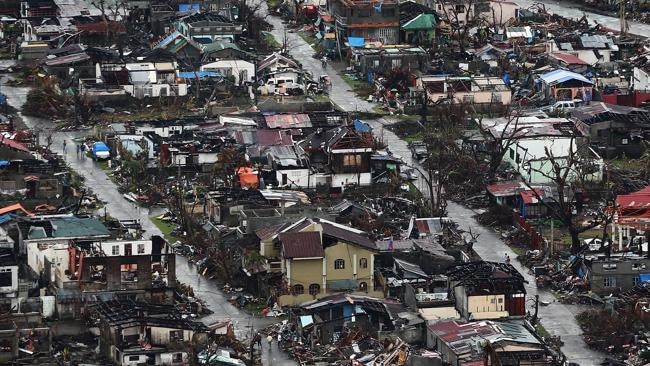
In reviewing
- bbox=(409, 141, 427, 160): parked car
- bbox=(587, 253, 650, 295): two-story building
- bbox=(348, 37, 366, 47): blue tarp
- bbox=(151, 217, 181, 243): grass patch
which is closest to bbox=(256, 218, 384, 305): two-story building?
bbox=(151, 217, 181, 243): grass patch

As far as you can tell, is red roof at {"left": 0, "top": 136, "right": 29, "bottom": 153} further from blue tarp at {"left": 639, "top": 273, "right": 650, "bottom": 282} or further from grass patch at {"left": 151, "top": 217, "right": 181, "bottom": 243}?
blue tarp at {"left": 639, "top": 273, "right": 650, "bottom": 282}

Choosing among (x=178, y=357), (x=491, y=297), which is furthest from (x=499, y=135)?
(x=178, y=357)

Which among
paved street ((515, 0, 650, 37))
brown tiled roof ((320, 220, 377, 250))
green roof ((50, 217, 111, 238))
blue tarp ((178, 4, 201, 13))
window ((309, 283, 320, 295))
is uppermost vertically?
brown tiled roof ((320, 220, 377, 250))

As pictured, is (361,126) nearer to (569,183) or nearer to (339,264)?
(569,183)

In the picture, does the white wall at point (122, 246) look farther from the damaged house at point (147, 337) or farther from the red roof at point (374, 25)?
the red roof at point (374, 25)

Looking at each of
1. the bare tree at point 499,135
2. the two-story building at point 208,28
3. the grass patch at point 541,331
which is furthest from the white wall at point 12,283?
the two-story building at point 208,28

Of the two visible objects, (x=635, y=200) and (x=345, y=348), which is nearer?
(x=345, y=348)
